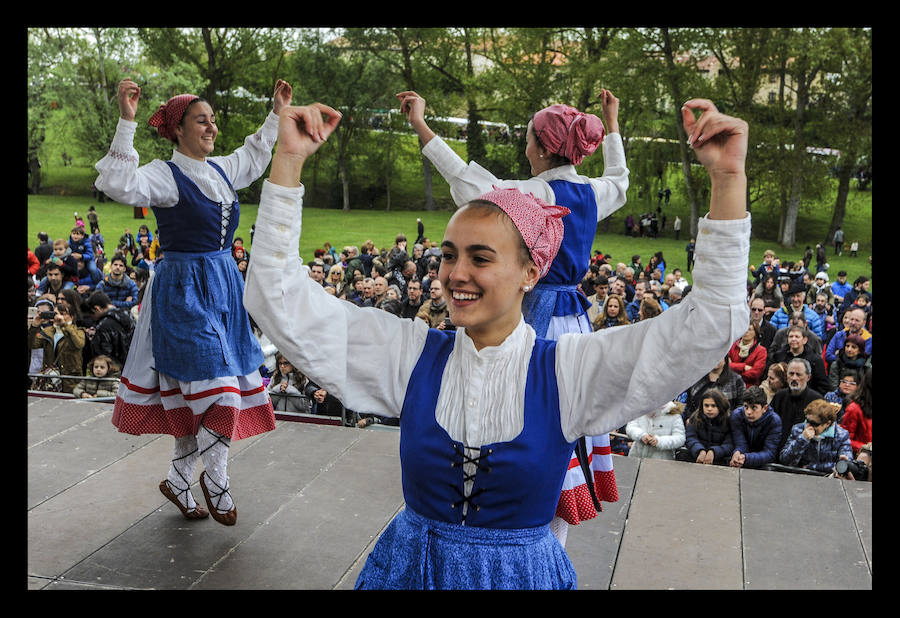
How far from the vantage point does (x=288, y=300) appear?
5.67 feet

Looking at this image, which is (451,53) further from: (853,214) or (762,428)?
(762,428)

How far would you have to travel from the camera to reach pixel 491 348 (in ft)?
6.27

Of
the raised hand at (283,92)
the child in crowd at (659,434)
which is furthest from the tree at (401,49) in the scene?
the raised hand at (283,92)

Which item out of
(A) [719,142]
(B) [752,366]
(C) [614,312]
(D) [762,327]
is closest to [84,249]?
(C) [614,312]

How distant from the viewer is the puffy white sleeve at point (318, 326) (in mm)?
1681

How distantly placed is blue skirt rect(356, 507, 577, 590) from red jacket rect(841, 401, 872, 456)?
170 inches

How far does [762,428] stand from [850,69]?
2371 centimetres

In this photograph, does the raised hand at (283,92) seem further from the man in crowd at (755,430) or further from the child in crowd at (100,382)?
the child in crowd at (100,382)

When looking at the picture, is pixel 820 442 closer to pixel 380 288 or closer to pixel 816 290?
pixel 380 288

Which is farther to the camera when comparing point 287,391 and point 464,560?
point 287,391

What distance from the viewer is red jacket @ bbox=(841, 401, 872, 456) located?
18.2 feet

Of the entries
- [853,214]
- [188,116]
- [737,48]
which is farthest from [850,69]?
[188,116]

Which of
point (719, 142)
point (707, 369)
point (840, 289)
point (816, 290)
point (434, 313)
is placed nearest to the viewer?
point (719, 142)

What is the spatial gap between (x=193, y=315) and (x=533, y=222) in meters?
2.33
